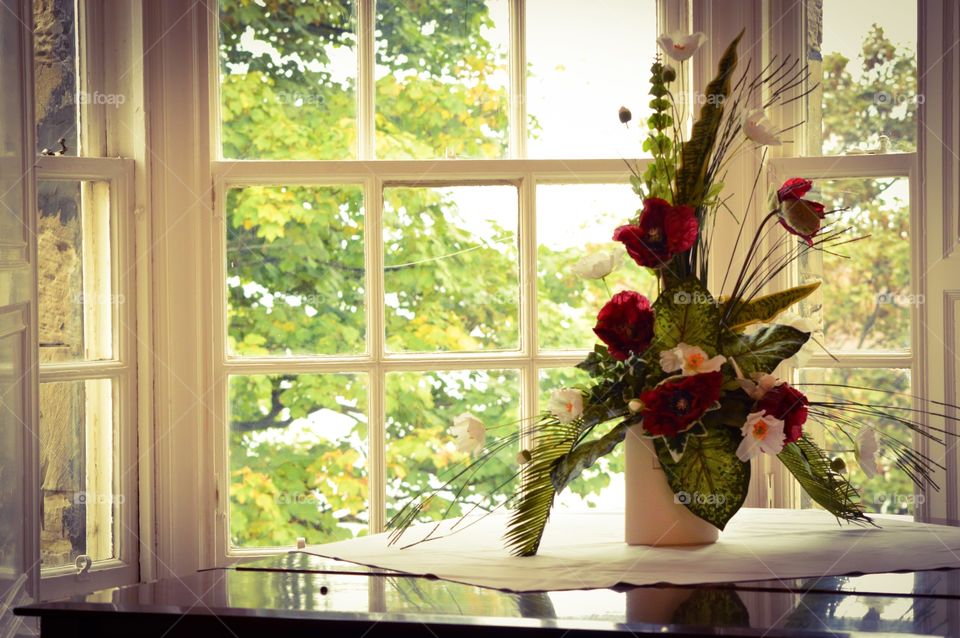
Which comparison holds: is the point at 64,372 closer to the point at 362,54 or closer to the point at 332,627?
the point at 362,54

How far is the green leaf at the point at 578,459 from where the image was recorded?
150cm

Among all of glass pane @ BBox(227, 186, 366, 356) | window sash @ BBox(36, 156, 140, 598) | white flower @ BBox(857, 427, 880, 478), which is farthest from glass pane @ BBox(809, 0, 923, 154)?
window sash @ BBox(36, 156, 140, 598)

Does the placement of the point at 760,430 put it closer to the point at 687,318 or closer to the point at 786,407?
the point at 786,407

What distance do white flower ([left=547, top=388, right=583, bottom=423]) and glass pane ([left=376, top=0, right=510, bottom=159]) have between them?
830 millimetres

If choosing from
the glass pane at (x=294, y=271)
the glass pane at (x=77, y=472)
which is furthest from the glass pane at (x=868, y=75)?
the glass pane at (x=77, y=472)

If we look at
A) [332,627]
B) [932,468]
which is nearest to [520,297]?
[932,468]

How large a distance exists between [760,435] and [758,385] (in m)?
0.09

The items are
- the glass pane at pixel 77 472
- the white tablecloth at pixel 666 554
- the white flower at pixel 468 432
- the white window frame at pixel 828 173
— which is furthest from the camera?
the white window frame at pixel 828 173

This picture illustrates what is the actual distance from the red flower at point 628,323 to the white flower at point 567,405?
0.10 m

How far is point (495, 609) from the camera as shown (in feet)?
Answer: 4.07

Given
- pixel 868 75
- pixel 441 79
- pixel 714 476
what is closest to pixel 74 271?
pixel 441 79

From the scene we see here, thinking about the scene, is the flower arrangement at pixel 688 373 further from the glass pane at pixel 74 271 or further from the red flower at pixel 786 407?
the glass pane at pixel 74 271

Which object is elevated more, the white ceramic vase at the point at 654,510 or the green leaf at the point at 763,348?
the green leaf at the point at 763,348

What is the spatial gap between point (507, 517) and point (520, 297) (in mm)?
545
